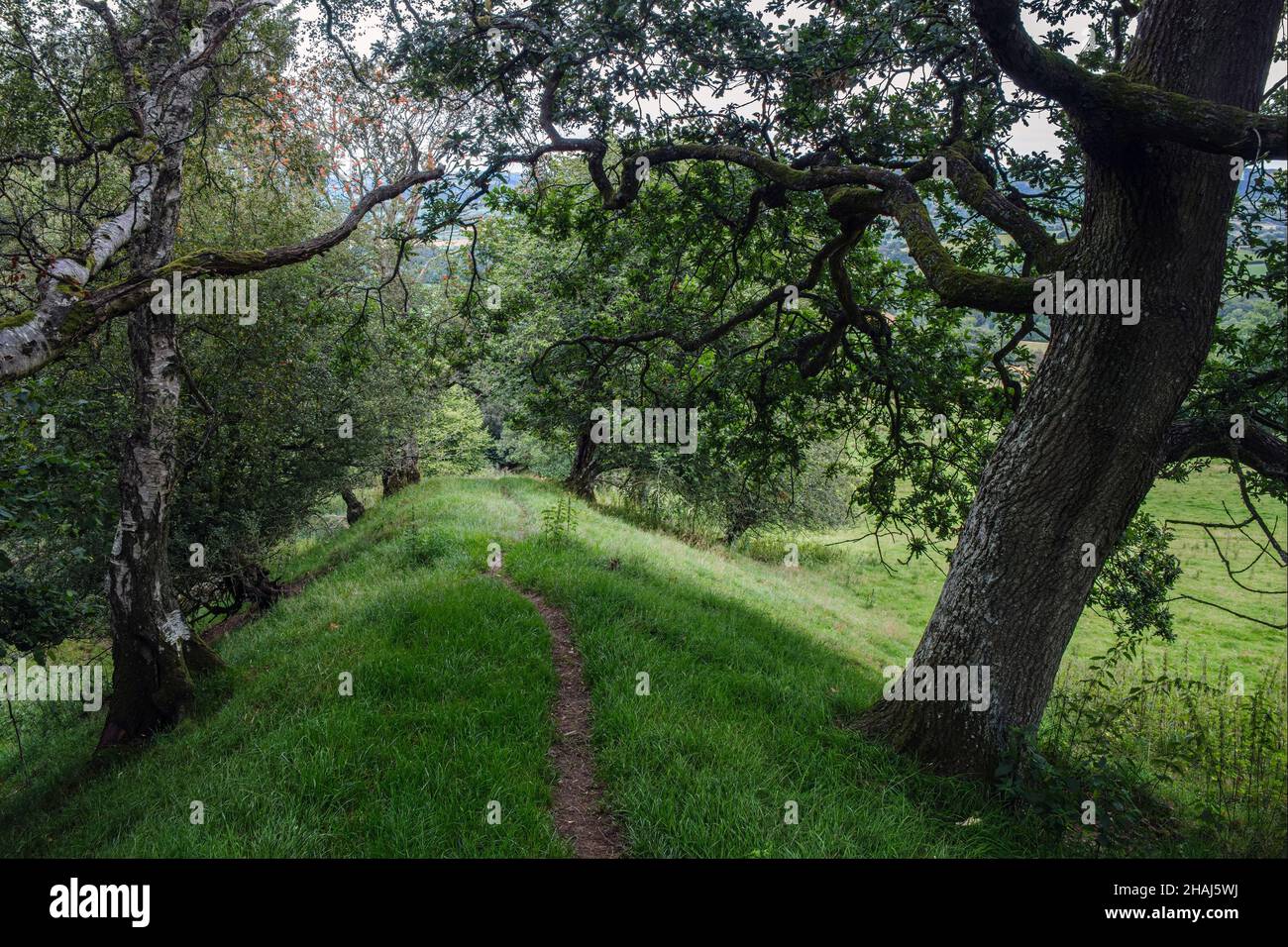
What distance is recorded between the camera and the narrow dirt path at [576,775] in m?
4.73

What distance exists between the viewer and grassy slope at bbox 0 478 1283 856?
4.62 meters

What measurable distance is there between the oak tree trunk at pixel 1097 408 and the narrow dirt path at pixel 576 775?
283cm

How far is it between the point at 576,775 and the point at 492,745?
770 mm

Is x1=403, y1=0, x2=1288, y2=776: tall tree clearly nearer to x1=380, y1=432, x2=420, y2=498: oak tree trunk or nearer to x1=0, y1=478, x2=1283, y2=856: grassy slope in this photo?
x1=0, y1=478, x2=1283, y2=856: grassy slope

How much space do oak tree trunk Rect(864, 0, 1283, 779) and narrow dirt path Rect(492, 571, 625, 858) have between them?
2829mm

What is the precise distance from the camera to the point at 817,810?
194 inches

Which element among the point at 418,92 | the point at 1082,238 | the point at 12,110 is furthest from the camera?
the point at 12,110

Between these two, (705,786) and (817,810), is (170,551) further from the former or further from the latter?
(817,810)

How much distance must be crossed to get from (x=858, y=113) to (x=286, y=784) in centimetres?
939

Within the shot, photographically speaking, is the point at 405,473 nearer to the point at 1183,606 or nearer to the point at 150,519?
the point at 150,519

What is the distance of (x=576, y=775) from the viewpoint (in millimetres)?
5516

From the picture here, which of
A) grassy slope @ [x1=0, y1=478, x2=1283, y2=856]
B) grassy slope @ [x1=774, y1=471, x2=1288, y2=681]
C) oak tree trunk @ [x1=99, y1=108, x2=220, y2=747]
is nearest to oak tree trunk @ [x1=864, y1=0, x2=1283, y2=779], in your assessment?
grassy slope @ [x1=0, y1=478, x2=1283, y2=856]

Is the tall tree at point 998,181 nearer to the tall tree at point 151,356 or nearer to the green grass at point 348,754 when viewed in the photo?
the tall tree at point 151,356
